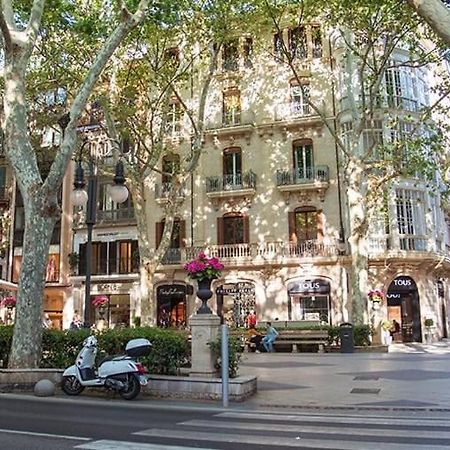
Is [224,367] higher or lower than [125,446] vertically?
higher

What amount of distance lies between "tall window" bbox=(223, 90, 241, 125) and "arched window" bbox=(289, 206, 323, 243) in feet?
22.7

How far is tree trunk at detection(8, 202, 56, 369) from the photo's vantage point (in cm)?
1138

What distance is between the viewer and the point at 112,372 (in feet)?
32.6

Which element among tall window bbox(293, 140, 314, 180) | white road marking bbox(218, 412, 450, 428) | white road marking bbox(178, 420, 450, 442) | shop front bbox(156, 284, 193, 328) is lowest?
white road marking bbox(218, 412, 450, 428)

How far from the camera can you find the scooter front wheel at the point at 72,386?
1055 centimetres

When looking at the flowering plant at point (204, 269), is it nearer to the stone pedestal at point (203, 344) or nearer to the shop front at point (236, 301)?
the stone pedestal at point (203, 344)

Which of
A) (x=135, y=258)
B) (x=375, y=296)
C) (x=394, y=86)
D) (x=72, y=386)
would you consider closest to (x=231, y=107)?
(x=394, y=86)

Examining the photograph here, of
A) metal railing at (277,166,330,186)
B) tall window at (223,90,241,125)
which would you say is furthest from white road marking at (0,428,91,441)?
tall window at (223,90,241,125)

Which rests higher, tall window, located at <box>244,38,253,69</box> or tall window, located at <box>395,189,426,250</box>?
tall window, located at <box>244,38,253,69</box>

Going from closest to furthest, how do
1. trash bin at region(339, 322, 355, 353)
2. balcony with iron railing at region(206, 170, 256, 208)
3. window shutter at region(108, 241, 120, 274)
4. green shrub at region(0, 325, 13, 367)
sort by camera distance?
green shrub at region(0, 325, 13, 367), trash bin at region(339, 322, 355, 353), balcony with iron railing at region(206, 170, 256, 208), window shutter at region(108, 241, 120, 274)

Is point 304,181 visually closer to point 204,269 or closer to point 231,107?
point 231,107

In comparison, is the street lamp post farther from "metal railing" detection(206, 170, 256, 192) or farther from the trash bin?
"metal railing" detection(206, 170, 256, 192)

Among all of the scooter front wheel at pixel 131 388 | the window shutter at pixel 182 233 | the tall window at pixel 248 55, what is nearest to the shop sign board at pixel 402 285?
the window shutter at pixel 182 233

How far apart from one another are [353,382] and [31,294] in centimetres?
738
